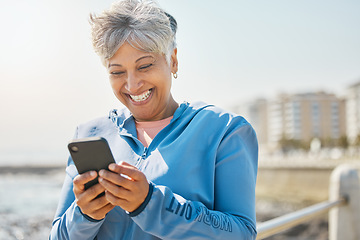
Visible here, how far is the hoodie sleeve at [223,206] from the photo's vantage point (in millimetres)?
806

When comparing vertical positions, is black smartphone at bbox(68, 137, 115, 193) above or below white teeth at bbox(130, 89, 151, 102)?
below

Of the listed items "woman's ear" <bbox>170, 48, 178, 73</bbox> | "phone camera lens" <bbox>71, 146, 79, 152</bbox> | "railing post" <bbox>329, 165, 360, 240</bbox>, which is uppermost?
"woman's ear" <bbox>170, 48, 178, 73</bbox>

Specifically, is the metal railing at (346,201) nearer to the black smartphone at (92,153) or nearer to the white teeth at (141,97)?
the white teeth at (141,97)

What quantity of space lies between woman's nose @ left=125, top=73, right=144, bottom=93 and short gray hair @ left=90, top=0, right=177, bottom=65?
79 millimetres

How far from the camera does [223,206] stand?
917 millimetres

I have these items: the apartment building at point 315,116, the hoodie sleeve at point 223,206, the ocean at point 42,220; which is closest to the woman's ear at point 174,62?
the hoodie sleeve at point 223,206

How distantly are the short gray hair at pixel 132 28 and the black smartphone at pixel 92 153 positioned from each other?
330 millimetres

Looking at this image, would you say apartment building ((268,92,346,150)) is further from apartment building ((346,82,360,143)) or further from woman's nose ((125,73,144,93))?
woman's nose ((125,73,144,93))

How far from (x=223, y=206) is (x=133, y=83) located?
41 cm

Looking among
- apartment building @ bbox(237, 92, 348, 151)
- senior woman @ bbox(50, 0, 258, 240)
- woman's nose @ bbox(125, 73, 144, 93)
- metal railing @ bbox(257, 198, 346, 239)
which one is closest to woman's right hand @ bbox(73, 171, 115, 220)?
senior woman @ bbox(50, 0, 258, 240)

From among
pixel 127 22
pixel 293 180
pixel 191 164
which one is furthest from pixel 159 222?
pixel 293 180

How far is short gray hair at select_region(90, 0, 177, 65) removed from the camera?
3.21 ft

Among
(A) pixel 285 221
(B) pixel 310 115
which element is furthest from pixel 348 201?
(B) pixel 310 115

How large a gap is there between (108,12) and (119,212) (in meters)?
0.54
